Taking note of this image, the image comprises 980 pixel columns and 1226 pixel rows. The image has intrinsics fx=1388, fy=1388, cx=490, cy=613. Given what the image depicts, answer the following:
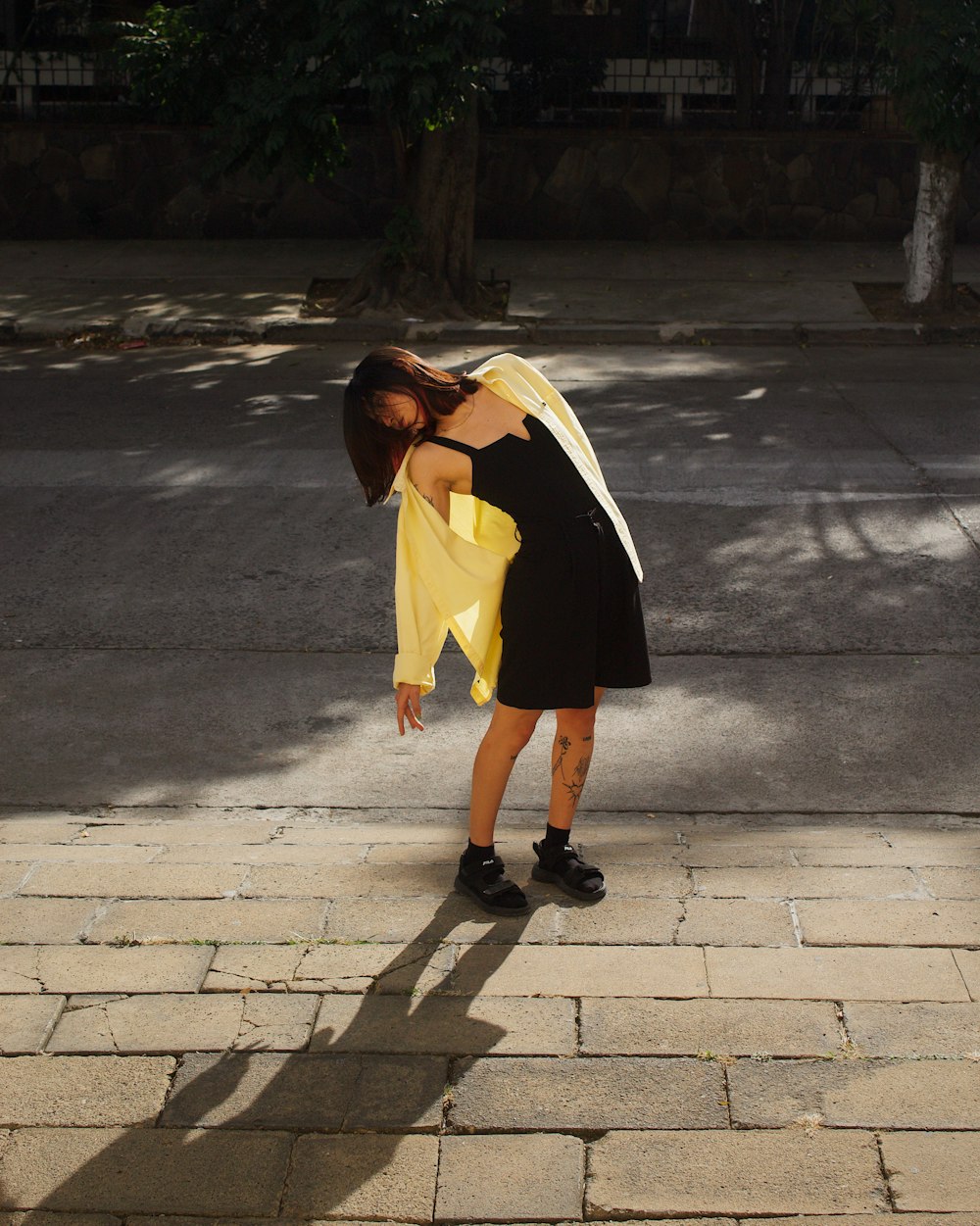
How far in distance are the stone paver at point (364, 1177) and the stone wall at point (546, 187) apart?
1435cm

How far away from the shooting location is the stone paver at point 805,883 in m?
3.55

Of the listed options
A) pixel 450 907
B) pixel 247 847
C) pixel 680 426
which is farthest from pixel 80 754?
pixel 680 426

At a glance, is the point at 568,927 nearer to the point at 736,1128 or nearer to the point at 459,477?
the point at 736,1128

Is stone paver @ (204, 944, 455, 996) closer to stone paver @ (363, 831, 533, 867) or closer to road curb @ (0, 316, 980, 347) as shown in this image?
stone paver @ (363, 831, 533, 867)

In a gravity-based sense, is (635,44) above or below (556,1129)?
above

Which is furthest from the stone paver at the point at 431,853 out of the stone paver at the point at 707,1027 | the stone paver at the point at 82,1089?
the stone paver at the point at 82,1089

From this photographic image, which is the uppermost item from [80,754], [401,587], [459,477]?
[459,477]

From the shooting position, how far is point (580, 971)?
3.13m

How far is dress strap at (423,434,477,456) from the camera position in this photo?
3.38m

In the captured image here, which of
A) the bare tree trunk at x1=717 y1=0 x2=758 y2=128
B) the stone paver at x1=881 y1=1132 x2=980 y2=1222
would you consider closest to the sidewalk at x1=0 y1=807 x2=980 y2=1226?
the stone paver at x1=881 y1=1132 x2=980 y2=1222

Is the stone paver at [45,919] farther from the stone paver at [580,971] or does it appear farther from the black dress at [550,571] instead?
the black dress at [550,571]

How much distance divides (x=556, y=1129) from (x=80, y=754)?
2895 mm

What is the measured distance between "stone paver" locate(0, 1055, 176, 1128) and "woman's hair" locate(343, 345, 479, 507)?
4.43 feet

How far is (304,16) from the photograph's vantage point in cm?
1217
